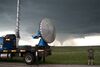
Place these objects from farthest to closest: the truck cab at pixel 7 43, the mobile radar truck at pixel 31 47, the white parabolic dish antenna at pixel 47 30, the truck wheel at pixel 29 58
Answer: the truck cab at pixel 7 43, the white parabolic dish antenna at pixel 47 30, the mobile radar truck at pixel 31 47, the truck wheel at pixel 29 58

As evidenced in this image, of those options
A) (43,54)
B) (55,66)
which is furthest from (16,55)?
(55,66)

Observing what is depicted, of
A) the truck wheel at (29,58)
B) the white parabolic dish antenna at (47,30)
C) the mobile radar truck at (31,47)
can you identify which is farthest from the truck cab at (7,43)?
the white parabolic dish antenna at (47,30)

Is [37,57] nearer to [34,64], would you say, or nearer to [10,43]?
[34,64]

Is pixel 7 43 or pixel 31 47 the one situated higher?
pixel 7 43

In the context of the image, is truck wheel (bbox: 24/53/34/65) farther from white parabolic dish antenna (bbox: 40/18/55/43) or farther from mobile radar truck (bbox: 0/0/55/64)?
white parabolic dish antenna (bbox: 40/18/55/43)

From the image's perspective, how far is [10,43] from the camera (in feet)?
112

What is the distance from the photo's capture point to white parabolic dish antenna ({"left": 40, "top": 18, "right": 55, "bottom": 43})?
32.3 metres

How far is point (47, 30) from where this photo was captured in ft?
106

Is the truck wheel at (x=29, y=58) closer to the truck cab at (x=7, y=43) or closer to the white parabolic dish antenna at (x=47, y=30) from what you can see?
the white parabolic dish antenna at (x=47, y=30)

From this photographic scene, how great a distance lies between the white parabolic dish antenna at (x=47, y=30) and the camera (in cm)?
3231

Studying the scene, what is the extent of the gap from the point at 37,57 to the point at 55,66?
330cm

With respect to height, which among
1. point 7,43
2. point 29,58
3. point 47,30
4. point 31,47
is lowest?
point 29,58

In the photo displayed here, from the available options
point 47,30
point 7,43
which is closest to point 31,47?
point 47,30

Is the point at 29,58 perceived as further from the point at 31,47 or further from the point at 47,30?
the point at 47,30
